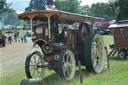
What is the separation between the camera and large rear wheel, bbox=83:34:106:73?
9.86 meters

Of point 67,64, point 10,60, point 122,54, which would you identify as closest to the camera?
point 67,64

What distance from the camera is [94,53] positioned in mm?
10586

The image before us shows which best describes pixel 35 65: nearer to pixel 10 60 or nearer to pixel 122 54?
pixel 122 54

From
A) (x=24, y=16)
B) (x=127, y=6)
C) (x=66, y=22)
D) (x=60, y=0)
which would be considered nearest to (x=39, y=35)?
(x=24, y=16)

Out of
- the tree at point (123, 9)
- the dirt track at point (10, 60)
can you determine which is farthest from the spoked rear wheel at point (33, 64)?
the tree at point (123, 9)

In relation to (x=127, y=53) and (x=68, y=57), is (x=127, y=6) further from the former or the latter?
(x=68, y=57)

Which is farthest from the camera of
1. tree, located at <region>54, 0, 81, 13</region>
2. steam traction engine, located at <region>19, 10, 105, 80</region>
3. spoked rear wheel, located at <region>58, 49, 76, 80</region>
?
tree, located at <region>54, 0, 81, 13</region>

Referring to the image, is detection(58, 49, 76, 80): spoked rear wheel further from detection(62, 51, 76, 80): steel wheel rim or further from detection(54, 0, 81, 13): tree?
detection(54, 0, 81, 13): tree

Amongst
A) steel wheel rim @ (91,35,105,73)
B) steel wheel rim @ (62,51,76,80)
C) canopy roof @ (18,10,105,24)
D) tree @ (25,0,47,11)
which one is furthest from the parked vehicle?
tree @ (25,0,47,11)

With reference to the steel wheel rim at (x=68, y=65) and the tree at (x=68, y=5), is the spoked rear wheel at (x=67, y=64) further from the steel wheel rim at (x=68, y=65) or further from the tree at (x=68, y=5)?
the tree at (x=68, y=5)

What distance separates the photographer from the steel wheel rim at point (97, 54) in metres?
10.5

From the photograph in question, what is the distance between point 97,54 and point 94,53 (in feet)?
1.79

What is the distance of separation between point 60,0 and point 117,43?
78754mm

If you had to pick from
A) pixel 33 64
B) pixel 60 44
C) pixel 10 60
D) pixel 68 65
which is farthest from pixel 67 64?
pixel 10 60
